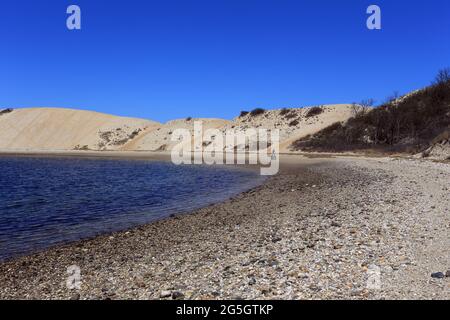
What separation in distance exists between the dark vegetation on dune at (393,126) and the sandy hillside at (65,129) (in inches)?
2100

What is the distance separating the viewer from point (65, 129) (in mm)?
126562

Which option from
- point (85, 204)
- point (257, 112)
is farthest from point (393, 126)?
point (85, 204)

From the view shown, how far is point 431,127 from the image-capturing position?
5169 centimetres

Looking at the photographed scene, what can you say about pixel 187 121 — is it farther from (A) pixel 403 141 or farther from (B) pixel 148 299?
(B) pixel 148 299

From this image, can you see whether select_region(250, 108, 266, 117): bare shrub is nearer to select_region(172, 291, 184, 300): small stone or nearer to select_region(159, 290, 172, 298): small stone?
select_region(159, 290, 172, 298): small stone

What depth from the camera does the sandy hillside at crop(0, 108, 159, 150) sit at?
10912 centimetres

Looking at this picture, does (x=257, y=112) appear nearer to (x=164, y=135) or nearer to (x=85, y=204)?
(x=164, y=135)

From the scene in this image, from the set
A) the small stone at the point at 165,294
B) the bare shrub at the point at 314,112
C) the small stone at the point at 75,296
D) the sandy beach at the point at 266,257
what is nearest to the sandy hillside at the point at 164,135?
the bare shrub at the point at 314,112

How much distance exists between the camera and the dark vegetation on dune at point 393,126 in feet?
178

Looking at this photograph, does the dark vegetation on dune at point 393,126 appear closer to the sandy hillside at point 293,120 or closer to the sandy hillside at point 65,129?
the sandy hillside at point 293,120

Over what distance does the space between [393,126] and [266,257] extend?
5606 cm

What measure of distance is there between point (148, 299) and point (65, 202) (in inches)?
569

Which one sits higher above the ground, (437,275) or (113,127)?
(113,127)
